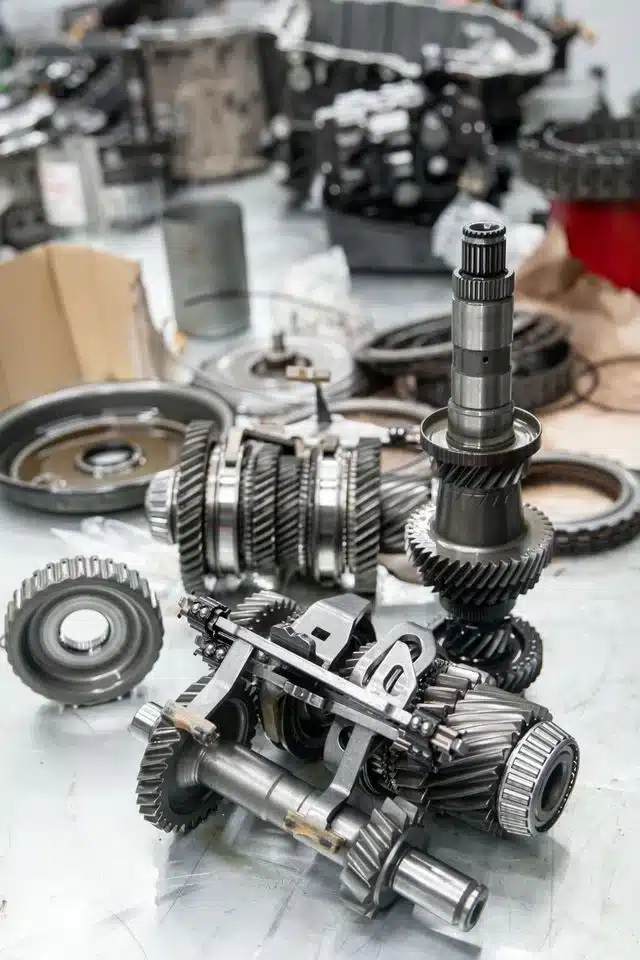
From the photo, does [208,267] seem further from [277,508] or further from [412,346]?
[277,508]

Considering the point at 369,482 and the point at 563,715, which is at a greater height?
the point at 369,482

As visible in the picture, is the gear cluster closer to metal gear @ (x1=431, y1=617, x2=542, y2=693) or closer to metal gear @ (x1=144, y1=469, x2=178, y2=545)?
metal gear @ (x1=144, y1=469, x2=178, y2=545)

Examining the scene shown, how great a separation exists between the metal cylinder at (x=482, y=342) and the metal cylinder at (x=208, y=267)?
1522 millimetres

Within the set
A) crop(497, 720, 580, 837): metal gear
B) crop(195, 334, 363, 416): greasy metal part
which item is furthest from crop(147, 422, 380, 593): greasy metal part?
crop(195, 334, 363, 416): greasy metal part

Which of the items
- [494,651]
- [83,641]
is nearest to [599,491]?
[494,651]

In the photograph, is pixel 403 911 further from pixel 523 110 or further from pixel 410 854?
pixel 523 110

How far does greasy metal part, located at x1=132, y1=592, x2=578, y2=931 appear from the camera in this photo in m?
1.00

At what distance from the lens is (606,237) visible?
230 cm

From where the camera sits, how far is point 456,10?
3203mm

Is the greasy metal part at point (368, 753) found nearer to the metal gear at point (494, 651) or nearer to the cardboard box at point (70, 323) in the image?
the metal gear at point (494, 651)

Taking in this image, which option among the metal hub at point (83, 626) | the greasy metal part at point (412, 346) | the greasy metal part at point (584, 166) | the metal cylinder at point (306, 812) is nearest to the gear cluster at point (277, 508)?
the metal hub at point (83, 626)

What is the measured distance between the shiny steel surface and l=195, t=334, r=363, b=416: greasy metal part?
0.79 m

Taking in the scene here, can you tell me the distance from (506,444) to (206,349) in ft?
5.10

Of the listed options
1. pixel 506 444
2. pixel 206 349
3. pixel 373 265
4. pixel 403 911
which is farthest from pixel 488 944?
pixel 373 265
